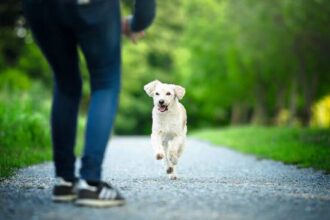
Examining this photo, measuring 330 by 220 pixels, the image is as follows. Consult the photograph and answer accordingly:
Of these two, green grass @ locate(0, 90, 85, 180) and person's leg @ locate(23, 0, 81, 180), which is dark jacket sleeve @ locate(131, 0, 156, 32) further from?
green grass @ locate(0, 90, 85, 180)

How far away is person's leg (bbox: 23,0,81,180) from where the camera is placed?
5008 mm

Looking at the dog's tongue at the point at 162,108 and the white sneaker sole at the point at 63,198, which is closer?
the white sneaker sole at the point at 63,198

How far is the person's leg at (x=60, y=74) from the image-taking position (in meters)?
5.01

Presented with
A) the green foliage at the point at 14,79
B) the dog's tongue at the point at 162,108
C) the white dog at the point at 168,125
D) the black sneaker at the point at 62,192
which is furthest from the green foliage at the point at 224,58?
the black sneaker at the point at 62,192

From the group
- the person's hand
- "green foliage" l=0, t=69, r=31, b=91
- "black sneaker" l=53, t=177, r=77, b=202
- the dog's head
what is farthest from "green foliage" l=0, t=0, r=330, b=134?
the person's hand

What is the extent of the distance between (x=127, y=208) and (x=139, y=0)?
5.02 feet

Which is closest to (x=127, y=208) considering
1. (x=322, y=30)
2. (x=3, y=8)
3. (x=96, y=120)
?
(x=96, y=120)

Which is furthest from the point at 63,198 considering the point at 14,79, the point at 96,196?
the point at 14,79

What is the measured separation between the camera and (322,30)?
1003 inches

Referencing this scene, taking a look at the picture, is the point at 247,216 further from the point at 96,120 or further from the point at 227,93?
the point at 227,93

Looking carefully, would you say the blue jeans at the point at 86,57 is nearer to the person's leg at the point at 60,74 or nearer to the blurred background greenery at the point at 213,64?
the person's leg at the point at 60,74

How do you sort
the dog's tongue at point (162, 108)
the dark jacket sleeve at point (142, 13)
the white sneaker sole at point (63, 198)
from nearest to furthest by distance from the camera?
the dark jacket sleeve at point (142, 13) → the white sneaker sole at point (63, 198) → the dog's tongue at point (162, 108)

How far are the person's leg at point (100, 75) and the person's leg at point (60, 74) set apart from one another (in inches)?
7.0

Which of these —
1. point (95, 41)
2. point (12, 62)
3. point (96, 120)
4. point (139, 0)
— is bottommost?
point (96, 120)
